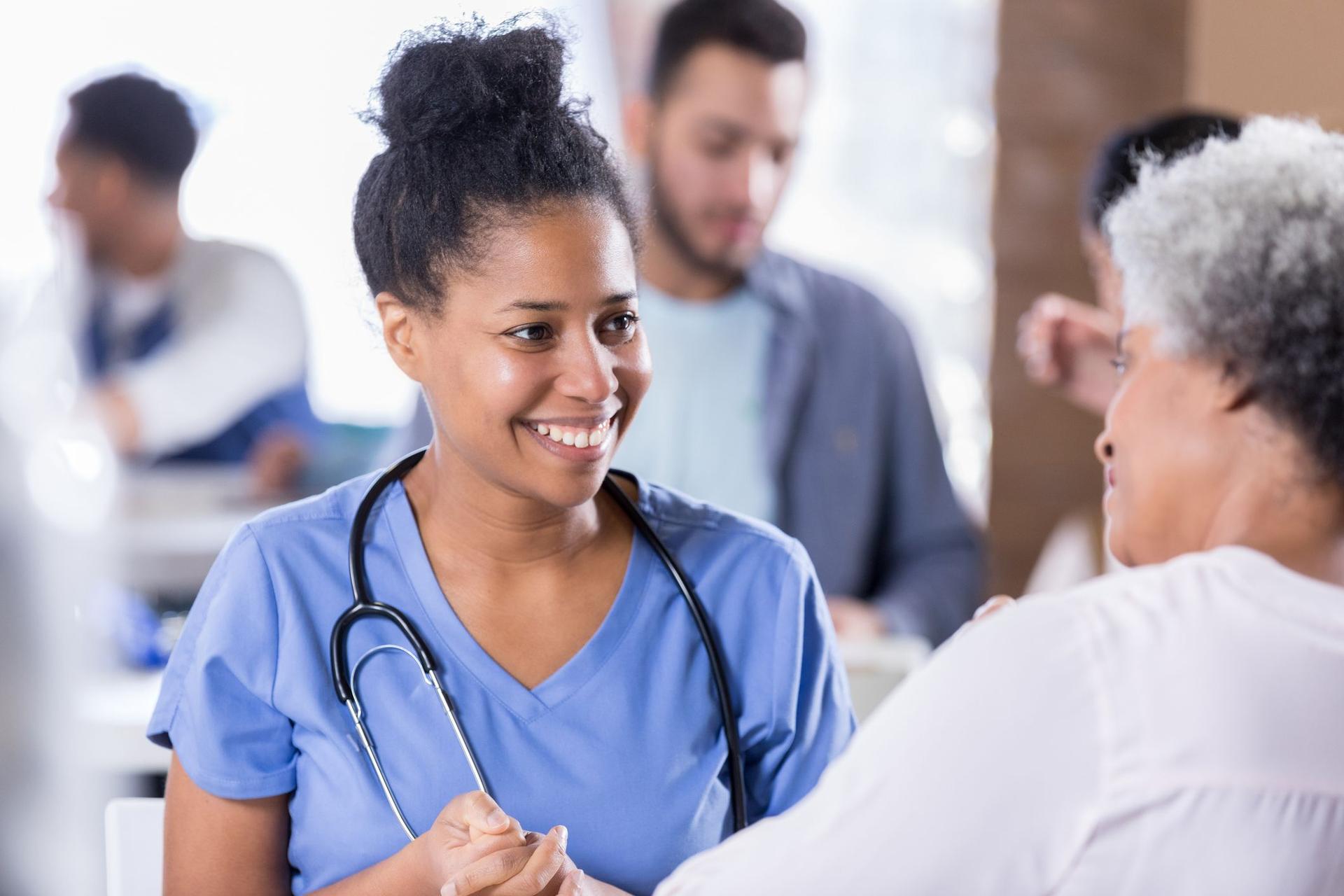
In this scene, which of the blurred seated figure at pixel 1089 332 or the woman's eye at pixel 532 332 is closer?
the woman's eye at pixel 532 332

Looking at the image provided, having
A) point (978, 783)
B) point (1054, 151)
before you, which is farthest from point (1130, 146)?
point (1054, 151)

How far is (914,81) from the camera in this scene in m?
3.20

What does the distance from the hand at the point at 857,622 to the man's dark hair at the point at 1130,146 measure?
1.99 feet

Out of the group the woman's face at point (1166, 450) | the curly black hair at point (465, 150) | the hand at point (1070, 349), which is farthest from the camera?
the hand at point (1070, 349)

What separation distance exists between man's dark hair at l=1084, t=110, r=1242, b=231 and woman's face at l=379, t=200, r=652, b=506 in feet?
2.68

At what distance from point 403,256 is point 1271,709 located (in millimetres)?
726

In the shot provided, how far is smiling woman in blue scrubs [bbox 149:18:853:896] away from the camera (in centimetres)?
107

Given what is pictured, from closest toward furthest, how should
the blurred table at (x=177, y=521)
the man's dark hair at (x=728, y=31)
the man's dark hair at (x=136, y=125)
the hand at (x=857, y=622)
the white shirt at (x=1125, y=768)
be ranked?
the white shirt at (x=1125, y=768) < the hand at (x=857, y=622) < the man's dark hair at (x=728, y=31) < the blurred table at (x=177, y=521) < the man's dark hair at (x=136, y=125)

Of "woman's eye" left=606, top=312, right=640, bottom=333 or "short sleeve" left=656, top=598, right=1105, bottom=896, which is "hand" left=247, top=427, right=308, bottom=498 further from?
"short sleeve" left=656, top=598, right=1105, bottom=896

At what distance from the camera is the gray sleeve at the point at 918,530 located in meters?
1.96

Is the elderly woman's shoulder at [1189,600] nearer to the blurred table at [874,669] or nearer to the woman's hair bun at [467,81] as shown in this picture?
the woman's hair bun at [467,81]

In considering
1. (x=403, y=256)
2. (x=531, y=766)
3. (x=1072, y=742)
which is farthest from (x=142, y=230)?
(x=1072, y=742)

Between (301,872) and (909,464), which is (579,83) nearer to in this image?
(301,872)

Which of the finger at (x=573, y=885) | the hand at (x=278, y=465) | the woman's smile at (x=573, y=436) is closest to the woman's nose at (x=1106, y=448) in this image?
the woman's smile at (x=573, y=436)
